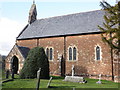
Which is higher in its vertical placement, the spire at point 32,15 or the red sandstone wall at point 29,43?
the spire at point 32,15

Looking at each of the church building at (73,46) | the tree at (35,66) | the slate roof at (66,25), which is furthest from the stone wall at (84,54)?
the tree at (35,66)

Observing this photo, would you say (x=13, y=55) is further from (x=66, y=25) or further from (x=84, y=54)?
(x=84, y=54)

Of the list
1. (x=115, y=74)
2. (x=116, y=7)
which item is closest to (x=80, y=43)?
(x=115, y=74)

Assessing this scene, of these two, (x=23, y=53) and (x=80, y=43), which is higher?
(x=80, y=43)

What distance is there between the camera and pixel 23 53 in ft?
77.2

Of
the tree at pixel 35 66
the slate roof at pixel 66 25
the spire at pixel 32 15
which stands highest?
the spire at pixel 32 15

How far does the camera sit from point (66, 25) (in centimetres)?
2647

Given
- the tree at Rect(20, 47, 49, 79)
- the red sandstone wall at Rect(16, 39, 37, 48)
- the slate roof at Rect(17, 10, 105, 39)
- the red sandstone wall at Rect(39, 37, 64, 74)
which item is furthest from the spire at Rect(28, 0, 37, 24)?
the tree at Rect(20, 47, 49, 79)

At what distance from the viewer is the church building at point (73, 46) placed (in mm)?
21250

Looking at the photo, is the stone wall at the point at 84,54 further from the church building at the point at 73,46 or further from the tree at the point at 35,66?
the tree at the point at 35,66

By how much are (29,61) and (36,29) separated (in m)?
12.7

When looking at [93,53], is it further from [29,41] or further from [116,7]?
[29,41]

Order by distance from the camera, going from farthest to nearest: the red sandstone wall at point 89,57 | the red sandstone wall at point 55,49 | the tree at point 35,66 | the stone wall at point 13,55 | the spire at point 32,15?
1. the spire at point 32,15
2. the red sandstone wall at point 55,49
3. the stone wall at point 13,55
4. the red sandstone wall at point 89,57
5. the tree at point 35,66

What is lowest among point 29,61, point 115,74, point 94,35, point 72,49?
point 115,74
